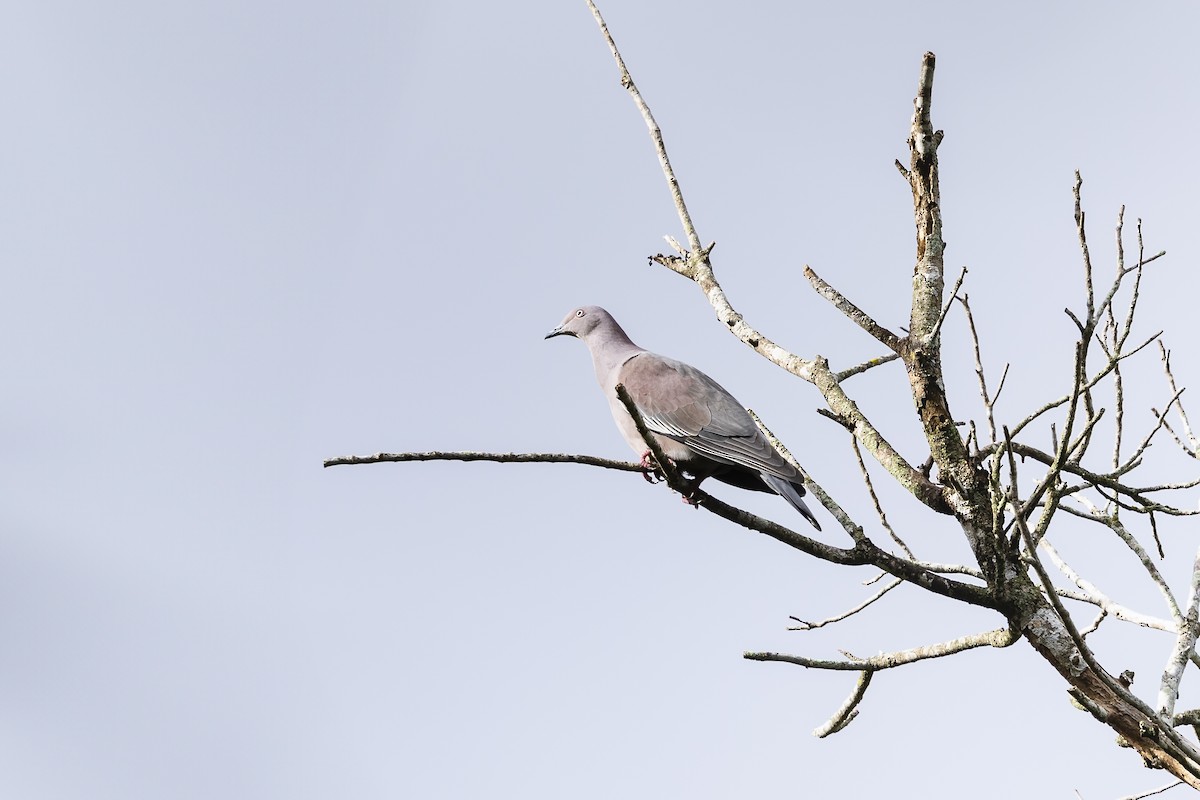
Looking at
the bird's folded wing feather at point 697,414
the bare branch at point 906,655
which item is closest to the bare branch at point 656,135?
the bird's folded wing feather at point 697,414

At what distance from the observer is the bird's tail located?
4.33 meters

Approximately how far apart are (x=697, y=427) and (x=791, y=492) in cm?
72

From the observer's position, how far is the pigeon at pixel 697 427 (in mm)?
4547

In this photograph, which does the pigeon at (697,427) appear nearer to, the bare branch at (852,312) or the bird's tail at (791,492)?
the bird's tail at (791,492)

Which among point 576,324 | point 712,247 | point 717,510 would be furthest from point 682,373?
point 717,510

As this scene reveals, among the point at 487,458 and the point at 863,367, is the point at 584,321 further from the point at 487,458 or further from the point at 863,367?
the point at 487,458

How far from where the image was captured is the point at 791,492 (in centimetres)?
442

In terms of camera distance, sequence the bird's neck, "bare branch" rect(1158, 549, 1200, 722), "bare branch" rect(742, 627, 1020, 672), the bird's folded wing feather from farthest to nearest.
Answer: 1. the bird's neck
2. the bird's folded wing feather
3. "bare branch" rect(1158, 549, 1200, 722)
4. "bare branch" rect(742, 627, 1020, 672)

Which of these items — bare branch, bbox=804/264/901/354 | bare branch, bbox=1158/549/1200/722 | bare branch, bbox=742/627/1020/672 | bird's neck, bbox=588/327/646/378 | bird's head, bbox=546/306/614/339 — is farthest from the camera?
bird's head, bbox=546/306/614/339

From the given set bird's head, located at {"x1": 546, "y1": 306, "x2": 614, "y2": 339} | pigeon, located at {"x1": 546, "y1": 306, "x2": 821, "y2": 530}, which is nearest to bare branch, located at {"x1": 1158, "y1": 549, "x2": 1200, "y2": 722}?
pigeon, located at {"x1": 546, "y1": 306, "x2": 821, "y2": 530}

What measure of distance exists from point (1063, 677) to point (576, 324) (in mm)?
3745

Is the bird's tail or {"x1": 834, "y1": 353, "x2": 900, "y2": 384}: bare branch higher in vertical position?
{"x1": 834, "y1": 353, "x2": 900, "y2": 384}: bare branch

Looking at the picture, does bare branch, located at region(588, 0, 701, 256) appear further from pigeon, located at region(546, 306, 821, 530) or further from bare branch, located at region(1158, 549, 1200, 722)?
bare branch, located at region(1158, 549, 1200, 722)

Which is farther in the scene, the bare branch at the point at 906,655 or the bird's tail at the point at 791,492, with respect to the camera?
the bird's tail at the point at 791,492
